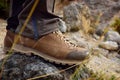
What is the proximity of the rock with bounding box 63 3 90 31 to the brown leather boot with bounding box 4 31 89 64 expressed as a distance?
3.90 m

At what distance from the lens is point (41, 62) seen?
2387mm

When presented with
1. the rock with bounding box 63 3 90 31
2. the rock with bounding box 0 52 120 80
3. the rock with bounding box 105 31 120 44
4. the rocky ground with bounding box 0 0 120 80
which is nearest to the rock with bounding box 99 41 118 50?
the rocky ground with bounding box 0 0 120 80

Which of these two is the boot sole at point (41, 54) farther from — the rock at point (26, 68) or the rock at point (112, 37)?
the rock at point (112, 37)

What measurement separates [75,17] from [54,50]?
13.6ft

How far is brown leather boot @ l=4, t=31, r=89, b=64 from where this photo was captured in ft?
7.75

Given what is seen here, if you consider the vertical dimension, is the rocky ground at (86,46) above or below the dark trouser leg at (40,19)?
below

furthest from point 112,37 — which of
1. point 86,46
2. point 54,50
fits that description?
point 54,50

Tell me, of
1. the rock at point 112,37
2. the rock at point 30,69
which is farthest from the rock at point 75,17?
the rock at point 30,69

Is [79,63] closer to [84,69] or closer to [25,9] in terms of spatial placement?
[84,69]

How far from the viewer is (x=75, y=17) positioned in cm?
650

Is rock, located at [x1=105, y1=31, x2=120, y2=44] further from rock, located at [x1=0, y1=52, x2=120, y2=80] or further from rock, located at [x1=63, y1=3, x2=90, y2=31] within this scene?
rock, located at [x1=0, y1=52, x2=120, y2=80]

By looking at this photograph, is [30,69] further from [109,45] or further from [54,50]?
[109,45]

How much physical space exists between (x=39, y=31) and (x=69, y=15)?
419 centimetres

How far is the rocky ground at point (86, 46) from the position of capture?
7.80 feet
